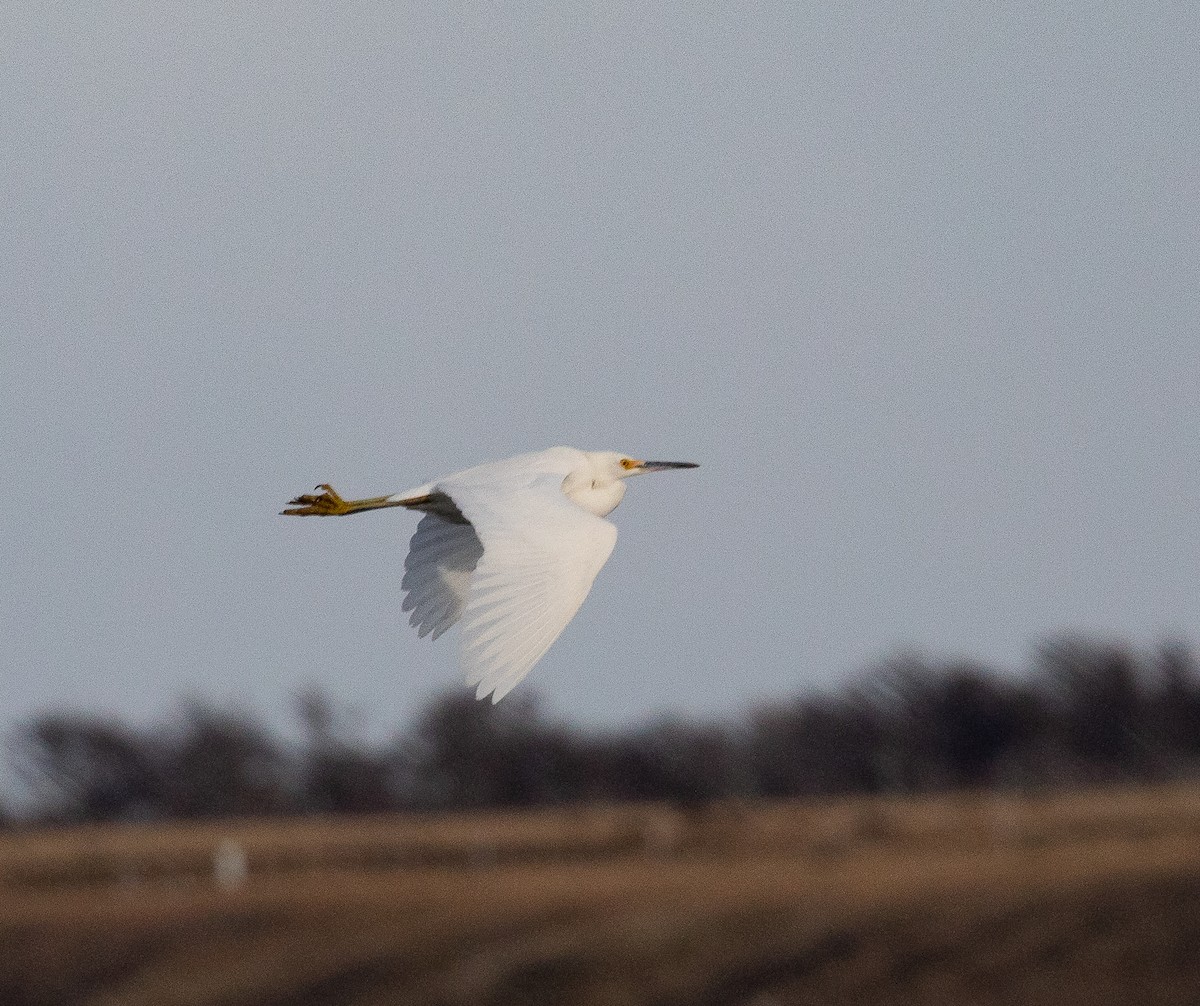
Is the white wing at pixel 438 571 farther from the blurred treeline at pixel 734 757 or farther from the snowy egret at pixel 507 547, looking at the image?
the blurred treeline at pixel 734 757

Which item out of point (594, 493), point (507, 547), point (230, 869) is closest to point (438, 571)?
point (594, 493)

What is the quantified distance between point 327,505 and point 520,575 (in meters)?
2.14

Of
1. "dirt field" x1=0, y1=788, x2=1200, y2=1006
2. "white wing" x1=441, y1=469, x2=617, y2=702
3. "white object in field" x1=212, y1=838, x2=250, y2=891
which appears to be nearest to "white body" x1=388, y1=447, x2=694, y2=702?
"white wing" x1=441, y1=469, x2=617, y2=702

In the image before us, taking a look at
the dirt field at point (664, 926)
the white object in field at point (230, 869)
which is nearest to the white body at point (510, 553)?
the dirt field at point (664, 926)

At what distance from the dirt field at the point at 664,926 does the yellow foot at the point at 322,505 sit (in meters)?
14.3

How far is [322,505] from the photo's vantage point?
26.7 feet

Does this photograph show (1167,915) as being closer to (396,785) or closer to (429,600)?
(429,600)

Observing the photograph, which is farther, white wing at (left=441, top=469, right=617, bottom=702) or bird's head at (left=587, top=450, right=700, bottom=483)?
bird's head at (left=587, top=450, right=700, bottom=483)

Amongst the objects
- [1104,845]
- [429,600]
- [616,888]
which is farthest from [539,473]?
[1104,845]

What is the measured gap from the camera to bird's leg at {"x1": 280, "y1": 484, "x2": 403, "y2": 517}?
26.3 ft

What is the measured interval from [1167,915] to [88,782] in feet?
109

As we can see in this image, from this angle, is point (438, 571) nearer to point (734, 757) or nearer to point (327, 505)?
point (327, 505)

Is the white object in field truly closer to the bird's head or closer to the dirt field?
the dirt field

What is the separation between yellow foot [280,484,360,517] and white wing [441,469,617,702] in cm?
132
